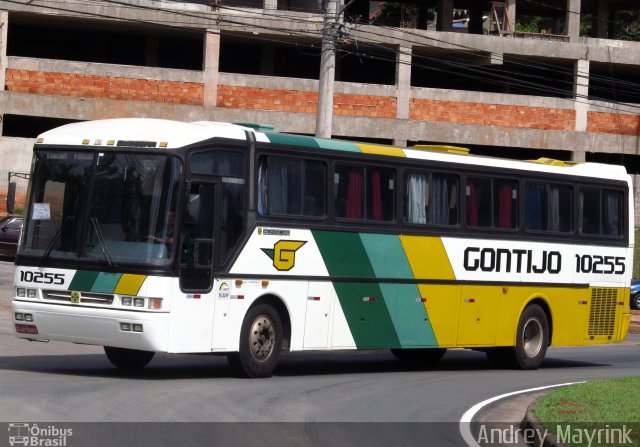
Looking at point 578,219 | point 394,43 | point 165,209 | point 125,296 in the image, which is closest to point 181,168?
point 165,209

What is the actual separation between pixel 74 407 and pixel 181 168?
13.8 ft

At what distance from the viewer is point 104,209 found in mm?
16031

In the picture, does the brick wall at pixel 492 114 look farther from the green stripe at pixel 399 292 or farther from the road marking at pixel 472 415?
the road marking at pixel 472 415

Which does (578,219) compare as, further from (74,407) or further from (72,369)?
(74,407)

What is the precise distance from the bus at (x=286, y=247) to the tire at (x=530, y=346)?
0.03 metres

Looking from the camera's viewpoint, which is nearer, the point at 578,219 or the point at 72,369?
the point at 72,369

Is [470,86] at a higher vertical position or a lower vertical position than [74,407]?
higher

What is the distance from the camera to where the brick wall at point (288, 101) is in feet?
151

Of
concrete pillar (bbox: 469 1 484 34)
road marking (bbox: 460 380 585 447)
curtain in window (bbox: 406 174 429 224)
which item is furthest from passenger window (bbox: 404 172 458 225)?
concrete pillar (bbox: 469 1 484 34)

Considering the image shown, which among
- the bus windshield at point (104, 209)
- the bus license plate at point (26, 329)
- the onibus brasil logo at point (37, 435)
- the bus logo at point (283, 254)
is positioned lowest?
the onibus brasil logo at point (37, 435)

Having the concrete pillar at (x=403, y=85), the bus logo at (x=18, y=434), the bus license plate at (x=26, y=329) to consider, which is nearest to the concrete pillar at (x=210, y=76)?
the concrete pillar at (x=403, y=85)

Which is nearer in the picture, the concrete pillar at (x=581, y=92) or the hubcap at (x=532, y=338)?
the hubcap at (x=532, y=338)

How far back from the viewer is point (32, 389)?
45.9 feet

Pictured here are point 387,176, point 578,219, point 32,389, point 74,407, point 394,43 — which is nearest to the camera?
point 74,407
